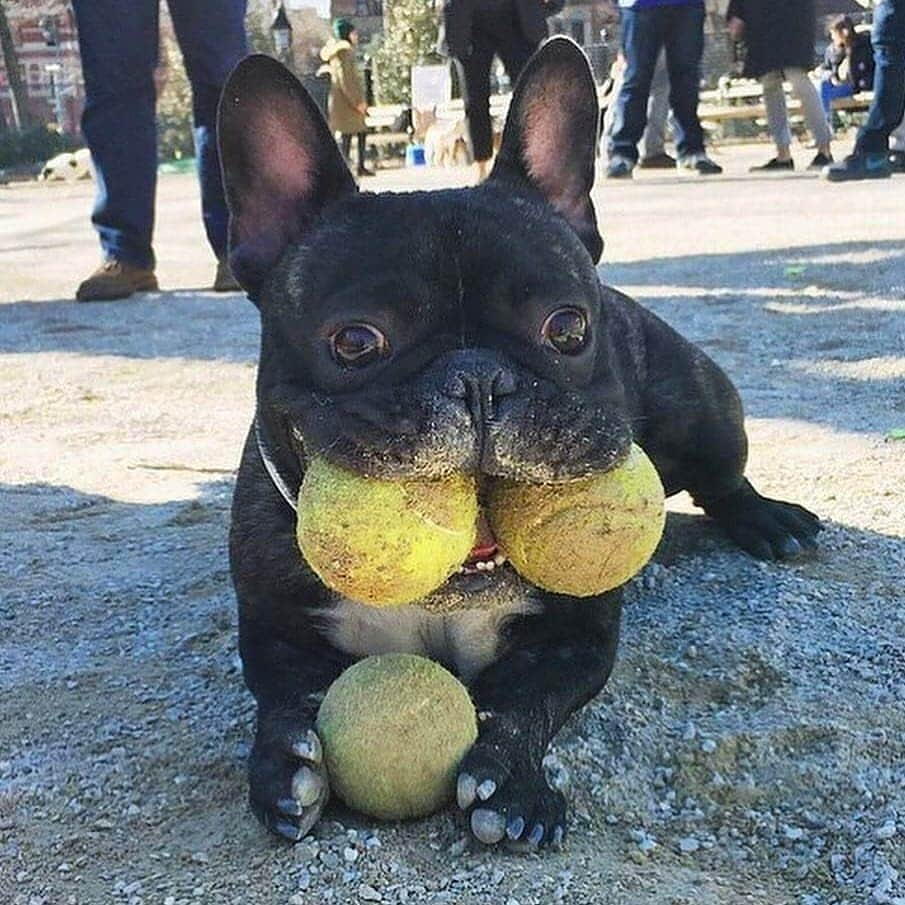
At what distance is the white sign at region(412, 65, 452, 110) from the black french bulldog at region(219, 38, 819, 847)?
2156cm

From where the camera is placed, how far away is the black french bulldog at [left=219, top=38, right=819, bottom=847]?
5.65 ft

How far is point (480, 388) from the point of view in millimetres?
1696

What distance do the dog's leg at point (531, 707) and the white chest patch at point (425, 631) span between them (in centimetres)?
3

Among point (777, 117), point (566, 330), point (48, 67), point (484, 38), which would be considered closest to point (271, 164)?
point (566, 330)

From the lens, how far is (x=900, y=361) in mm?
4262

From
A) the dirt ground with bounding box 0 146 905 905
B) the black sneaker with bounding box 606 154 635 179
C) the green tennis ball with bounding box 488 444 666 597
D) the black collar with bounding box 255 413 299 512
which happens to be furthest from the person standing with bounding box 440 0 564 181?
the green tennis ball with bounding box 488 444 666 597

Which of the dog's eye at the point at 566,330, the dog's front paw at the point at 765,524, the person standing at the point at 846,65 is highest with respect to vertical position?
the dog's eye at the point at 566,330

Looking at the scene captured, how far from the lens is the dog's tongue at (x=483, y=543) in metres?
1.87

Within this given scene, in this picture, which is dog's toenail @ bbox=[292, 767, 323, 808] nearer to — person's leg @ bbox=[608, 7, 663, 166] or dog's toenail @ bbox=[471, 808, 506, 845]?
dog's toenail @ bbox=[471, 808, 506, 845]

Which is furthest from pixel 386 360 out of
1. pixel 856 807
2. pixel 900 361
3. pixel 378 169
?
pixel 378 169

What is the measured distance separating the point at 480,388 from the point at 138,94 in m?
4.61

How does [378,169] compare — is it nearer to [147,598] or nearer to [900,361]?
[900,361]

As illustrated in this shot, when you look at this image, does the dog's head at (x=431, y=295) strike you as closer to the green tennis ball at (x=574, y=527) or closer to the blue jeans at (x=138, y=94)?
the green tennis ball at (x=574, y=527)

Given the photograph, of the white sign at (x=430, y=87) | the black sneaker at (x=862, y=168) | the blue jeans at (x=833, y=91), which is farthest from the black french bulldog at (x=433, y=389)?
the white sign at (x=430, y=87)
